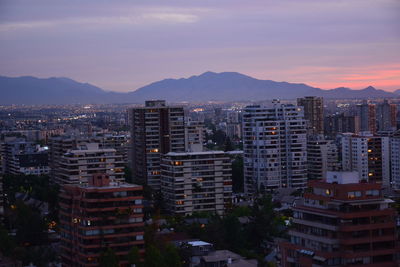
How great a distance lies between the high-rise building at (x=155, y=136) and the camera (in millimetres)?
32406

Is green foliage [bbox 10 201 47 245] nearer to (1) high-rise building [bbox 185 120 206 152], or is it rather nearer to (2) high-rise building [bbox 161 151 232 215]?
(2) high-rise building [bbox 161 151 232 215]

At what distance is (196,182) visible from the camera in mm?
26469

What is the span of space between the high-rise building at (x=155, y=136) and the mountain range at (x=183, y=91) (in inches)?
3189

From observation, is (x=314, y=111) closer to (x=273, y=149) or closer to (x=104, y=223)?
(x=273, y=149)

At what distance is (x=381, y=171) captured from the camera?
34.8 m

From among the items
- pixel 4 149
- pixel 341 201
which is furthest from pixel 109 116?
pixel 341 201

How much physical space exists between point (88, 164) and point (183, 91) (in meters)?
135

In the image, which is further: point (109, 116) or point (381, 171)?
point (109, 116)

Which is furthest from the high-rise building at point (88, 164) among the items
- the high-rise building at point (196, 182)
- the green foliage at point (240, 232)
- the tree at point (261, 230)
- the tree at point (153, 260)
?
the tree at point (153, 260)

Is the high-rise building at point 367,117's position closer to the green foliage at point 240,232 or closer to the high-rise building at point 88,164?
the high-rise building at point 88,164

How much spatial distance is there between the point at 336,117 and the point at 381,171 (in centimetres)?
3153

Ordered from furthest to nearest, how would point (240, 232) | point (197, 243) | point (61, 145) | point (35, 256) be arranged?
point (61, 145) → point (240, 232) → point (197, 243) → point (35, 256)

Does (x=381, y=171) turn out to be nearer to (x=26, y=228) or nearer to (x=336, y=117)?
(x=26, y=228)

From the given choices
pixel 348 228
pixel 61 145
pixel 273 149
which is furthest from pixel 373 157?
pixel 348 228
